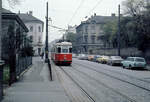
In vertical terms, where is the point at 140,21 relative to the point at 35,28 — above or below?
below

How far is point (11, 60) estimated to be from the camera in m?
14.5

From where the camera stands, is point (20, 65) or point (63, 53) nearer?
point (20, 65)

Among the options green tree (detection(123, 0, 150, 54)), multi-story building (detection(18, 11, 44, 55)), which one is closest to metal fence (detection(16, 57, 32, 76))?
green tree (detection(123, 0, 150, 54))

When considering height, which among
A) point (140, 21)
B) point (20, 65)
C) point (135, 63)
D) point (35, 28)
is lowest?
→ point (135, 63)

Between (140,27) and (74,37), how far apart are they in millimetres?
68237

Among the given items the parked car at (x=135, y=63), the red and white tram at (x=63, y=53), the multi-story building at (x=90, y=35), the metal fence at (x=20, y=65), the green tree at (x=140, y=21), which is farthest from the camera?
the multi-story building at (x=90, y=35)

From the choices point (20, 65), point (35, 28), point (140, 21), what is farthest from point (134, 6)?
point (35, 28)

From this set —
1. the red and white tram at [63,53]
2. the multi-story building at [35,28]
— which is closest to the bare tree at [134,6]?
the red and white tram at [63,53]

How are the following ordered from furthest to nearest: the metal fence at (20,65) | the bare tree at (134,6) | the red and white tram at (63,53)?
1. the bare tree at (134,6)
2. the red and white tram at (63,53)
3. the metal fence at (20,65)

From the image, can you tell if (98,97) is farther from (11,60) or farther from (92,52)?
(92,52)

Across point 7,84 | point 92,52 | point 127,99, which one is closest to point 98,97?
point 127,99

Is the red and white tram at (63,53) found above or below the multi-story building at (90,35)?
below

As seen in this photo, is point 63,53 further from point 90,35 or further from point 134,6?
point 90,35

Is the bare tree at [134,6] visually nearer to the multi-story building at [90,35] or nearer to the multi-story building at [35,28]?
the multi-story building at [90,35]
